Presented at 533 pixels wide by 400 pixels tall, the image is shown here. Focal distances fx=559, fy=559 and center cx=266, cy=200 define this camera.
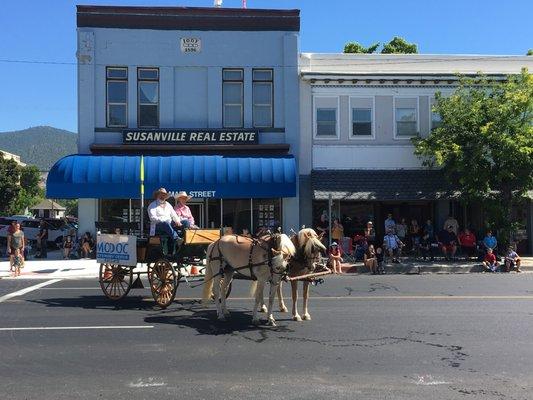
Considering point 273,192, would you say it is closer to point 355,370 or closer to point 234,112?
point 234,112

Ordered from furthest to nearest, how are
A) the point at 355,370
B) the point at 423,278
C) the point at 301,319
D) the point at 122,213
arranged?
the point at 122,213 < the point at 423,278 < the point at 301,319 < the point at 355,370

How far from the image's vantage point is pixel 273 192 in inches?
862

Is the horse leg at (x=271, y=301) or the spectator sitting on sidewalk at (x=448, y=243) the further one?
the spectator sitting on sidewalk at (x=448, y=243)

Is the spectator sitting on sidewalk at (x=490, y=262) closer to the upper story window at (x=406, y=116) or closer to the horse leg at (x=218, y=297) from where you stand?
the upper story window at (x=406, y=116)

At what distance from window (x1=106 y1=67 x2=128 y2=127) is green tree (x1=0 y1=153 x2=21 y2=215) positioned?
36395 mm

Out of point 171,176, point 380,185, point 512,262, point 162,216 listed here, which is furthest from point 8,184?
point 162,216

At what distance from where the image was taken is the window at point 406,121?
23891 mm

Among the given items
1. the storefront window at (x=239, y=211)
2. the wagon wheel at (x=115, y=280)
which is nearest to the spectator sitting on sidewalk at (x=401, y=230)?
→ the storefront window at (x=239, y=211)

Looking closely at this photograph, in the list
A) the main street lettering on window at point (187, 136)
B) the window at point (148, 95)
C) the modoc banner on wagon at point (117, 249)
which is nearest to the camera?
the modoc banner on wagon at point (117, 249)

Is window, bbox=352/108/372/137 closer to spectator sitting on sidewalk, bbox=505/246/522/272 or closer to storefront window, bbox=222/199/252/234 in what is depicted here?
storefront window, bbox=222/199/252/234

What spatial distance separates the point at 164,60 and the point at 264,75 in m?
4.26

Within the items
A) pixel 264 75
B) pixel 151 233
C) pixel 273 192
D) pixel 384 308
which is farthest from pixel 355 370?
pixel 264 75

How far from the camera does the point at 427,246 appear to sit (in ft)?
72.7

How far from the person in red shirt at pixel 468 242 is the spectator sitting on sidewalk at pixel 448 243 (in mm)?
361
